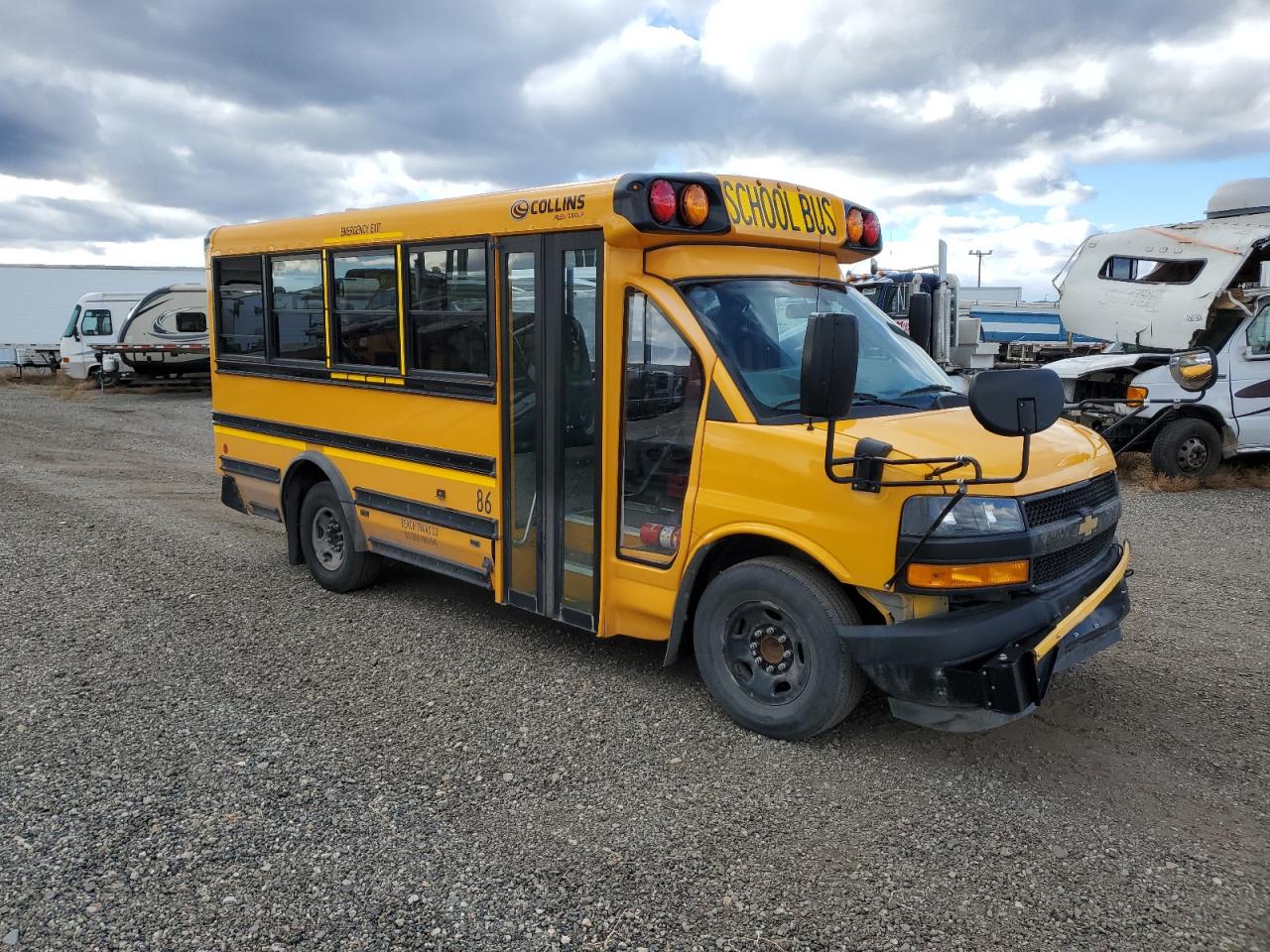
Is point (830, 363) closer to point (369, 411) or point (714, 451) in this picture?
point (714, 451)

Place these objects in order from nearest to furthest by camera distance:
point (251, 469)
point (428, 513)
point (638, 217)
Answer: point (638, 217)
point (428, 513)
point (251, 469)

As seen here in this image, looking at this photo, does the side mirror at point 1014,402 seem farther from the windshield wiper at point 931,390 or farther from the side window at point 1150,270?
the side window at point 1150,270

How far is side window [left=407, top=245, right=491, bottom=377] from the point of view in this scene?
17.4 ft

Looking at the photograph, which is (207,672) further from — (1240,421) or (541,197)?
(1240,421)

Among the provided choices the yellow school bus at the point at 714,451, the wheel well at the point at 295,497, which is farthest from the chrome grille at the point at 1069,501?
the wheel well at the point at 295,497

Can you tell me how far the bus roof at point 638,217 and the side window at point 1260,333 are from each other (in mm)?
6986

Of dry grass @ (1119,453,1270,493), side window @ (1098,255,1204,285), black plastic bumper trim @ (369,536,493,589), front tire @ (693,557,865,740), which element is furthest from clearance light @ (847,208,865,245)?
side window @ (1098,255,1204,285)

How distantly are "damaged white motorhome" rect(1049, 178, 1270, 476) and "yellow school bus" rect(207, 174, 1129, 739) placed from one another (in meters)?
4.82

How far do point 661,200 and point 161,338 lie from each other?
77.9ft

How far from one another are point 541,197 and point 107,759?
11.0ft

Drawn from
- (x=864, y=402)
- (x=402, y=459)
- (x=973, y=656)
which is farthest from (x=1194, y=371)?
(x=402, y=459)

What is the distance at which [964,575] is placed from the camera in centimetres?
377

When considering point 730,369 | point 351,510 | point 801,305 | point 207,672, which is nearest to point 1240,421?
point 801,305

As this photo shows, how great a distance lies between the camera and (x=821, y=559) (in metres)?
4.01
